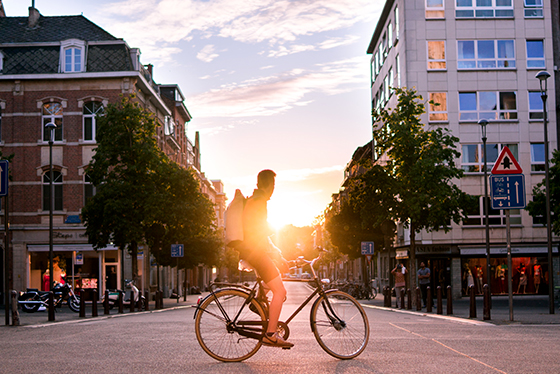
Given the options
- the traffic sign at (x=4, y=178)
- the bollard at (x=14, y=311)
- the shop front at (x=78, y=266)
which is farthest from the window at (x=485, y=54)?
the bollard at (x=14, y=311)

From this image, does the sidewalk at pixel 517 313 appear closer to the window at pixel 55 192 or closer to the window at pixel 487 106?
the window at pixel 487 106

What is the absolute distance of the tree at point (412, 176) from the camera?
27734 mm

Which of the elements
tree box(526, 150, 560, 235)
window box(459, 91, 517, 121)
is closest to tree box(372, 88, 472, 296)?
tree box(526, 150, 560, 235)

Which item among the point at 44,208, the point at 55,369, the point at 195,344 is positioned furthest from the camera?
the point at 44,208

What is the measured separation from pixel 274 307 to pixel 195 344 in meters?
2.57

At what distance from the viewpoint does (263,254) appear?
23.5 ft

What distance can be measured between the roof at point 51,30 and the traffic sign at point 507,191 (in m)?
32.7

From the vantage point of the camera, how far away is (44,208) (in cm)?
4134

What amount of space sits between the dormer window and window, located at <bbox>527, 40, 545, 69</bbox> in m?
27.0

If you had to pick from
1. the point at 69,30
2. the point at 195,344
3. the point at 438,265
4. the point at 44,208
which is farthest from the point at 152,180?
the point at 195,344

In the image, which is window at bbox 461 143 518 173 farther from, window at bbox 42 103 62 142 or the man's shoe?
the man's shoe

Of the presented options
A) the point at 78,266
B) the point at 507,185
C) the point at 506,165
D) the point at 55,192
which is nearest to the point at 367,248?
the point at 78,266

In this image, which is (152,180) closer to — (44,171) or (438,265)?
(44,171)

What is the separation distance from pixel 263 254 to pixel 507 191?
32.3ft
